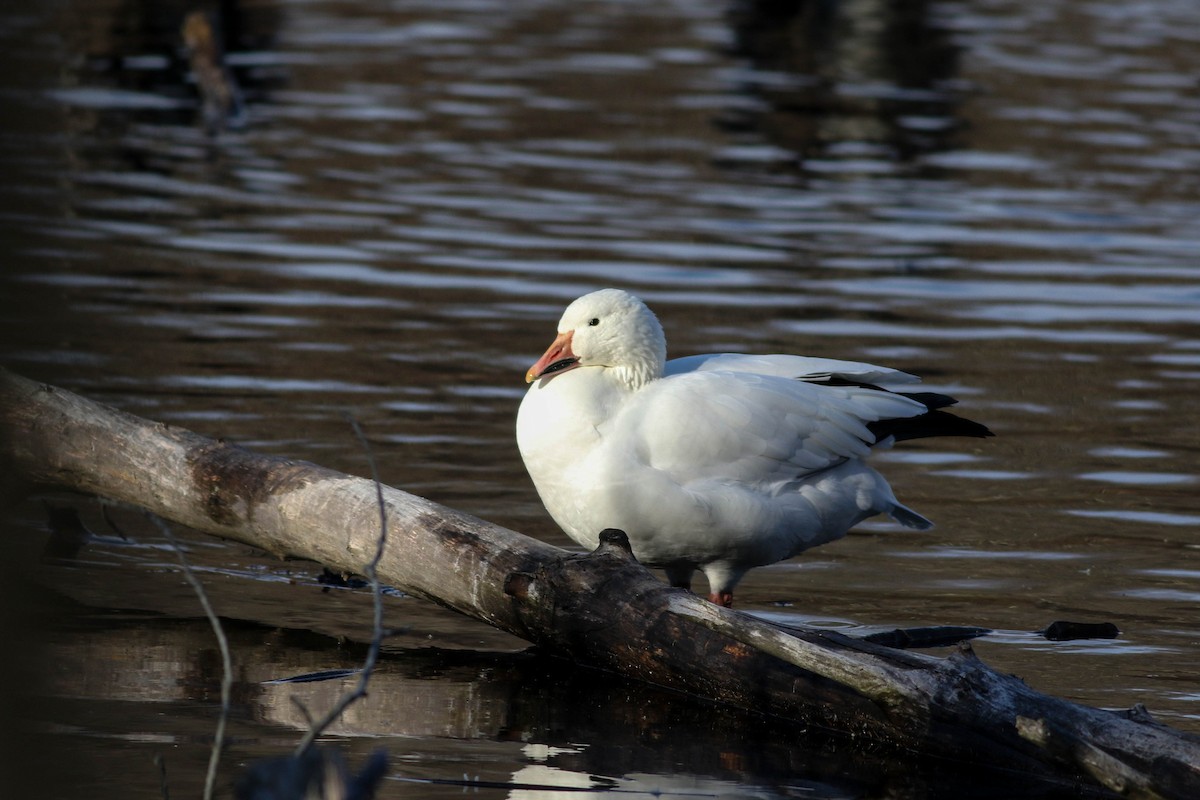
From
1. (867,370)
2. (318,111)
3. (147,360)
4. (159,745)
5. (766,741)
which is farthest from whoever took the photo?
(318,111)

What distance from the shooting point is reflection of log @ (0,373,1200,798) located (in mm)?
4918

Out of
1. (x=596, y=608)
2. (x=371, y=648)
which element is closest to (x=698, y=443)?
(x=596, y=608)

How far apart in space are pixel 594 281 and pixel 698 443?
6988 mm

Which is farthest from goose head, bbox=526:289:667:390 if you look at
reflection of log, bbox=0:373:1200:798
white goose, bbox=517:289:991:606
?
reflection of log, bbox=0:373:1200:798

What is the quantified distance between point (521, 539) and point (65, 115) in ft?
47.4

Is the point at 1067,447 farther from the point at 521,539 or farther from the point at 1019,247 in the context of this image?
the point at 1019,247

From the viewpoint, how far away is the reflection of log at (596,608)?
16.1ft

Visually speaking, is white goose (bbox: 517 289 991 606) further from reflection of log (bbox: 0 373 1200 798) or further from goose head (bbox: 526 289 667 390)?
reflection of log (bbox: 0 373 1200 798)

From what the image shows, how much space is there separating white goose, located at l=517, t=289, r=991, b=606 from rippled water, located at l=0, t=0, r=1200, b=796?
1.81 feet

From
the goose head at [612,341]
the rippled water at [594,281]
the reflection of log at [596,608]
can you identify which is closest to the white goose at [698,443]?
the goose head at [612,341]

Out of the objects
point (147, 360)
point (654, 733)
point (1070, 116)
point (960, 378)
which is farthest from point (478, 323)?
point (1070, 116)

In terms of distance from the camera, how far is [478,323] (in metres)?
11.8

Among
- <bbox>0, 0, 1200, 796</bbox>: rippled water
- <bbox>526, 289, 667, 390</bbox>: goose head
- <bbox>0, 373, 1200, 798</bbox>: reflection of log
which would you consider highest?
<bbox>526, 289, 667, 390</bbox>: goose head

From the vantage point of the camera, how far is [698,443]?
6.18 m
